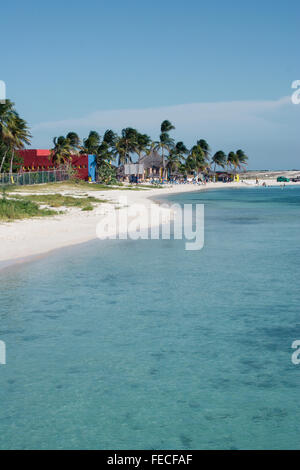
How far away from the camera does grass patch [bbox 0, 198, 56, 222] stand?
102 feet

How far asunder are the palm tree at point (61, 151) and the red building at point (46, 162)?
3.23m

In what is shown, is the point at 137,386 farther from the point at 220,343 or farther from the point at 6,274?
the point at 6,274

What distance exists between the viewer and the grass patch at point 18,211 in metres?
31.2

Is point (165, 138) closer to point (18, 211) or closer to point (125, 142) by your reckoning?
point (125, 142)

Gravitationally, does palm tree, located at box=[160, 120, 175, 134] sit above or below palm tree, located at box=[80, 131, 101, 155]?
above

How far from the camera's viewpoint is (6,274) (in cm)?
1731

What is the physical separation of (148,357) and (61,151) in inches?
3346

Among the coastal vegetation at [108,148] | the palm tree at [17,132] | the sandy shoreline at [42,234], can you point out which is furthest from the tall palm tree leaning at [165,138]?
the sandy shoreline at [42,234]

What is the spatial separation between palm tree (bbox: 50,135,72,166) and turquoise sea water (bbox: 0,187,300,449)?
74.5 m

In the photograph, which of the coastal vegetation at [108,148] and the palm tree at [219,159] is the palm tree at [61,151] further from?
the palm tree at [219,159]

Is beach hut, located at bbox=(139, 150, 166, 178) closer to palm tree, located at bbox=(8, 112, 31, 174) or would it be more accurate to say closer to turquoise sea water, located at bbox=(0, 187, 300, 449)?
palm tree, located at bbox=(8, 112, 31, 174)

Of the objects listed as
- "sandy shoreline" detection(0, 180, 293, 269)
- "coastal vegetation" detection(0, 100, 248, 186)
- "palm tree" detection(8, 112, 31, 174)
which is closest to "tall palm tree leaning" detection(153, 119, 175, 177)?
"coastal vegetation" detection(0, 100, 248, 186)

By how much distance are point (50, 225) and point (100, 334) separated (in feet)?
61.1
